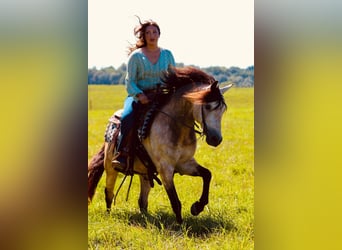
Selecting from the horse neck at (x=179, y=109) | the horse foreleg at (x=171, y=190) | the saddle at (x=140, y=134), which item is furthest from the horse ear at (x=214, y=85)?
the horse foreleg at (x=171, y=190)

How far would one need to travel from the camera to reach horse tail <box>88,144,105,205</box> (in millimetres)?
2289

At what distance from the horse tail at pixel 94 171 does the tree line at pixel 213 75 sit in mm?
359

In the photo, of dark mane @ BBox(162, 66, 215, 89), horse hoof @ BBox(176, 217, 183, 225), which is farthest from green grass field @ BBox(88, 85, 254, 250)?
dark mane @ BBox(162, 66, 215, 89)

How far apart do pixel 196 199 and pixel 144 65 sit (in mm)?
644

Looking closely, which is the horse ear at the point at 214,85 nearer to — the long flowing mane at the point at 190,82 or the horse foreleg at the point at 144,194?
the long flowing mane at the point at 190,82

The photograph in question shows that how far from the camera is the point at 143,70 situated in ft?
7.20

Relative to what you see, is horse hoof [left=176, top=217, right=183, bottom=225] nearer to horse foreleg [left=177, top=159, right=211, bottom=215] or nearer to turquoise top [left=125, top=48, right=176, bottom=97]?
horse foreleg [left=177, top=159, right=211, bottom=215]

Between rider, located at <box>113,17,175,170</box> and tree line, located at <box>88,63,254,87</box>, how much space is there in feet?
0.13

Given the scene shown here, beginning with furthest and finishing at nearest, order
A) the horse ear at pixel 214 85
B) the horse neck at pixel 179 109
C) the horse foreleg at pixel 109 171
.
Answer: the horse foreleg at pixel 109 171 < the horse neck at pixel 179 109 < the horse ear at pixel 214 85

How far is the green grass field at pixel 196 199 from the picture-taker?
2.14 metres
